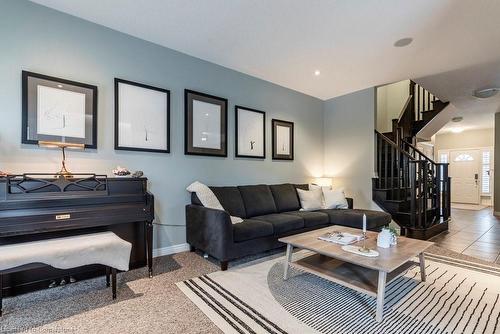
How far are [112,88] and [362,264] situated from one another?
306 cm

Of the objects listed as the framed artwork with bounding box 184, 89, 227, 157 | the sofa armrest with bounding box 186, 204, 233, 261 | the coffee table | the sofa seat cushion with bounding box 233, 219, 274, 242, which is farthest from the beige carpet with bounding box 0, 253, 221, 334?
the framed artwork with bounding box 184, 89, 227, 157

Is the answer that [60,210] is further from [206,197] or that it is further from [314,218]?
[314,218]

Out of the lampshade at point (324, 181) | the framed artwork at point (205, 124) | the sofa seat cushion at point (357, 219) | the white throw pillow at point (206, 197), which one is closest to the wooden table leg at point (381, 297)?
the white throw pillow at point (206, 197)

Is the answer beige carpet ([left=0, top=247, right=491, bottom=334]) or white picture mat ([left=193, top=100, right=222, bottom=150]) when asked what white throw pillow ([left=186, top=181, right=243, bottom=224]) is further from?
beige carpet ([left=0, top=247, right=491, bottom=334])

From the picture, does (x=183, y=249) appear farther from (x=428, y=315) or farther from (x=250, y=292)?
(x=428, y=315)

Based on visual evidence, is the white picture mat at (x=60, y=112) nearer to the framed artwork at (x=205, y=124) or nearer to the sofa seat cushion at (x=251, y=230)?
the framed artwork at (x=205, y=124)

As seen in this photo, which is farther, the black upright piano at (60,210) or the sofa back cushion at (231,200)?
the sofa back cushion at (231,200)

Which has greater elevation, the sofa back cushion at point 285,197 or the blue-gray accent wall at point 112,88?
the blue-gray accent wall at point 112,88

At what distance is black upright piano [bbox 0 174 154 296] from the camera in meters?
1.98

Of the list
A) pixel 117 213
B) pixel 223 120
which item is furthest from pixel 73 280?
pixel 223 120

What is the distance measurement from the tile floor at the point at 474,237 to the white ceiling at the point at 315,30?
269 cm

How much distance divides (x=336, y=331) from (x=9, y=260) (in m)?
2.28

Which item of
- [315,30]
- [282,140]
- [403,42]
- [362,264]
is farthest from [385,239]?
[282,140]

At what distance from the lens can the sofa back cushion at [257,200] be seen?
362 centimetres
